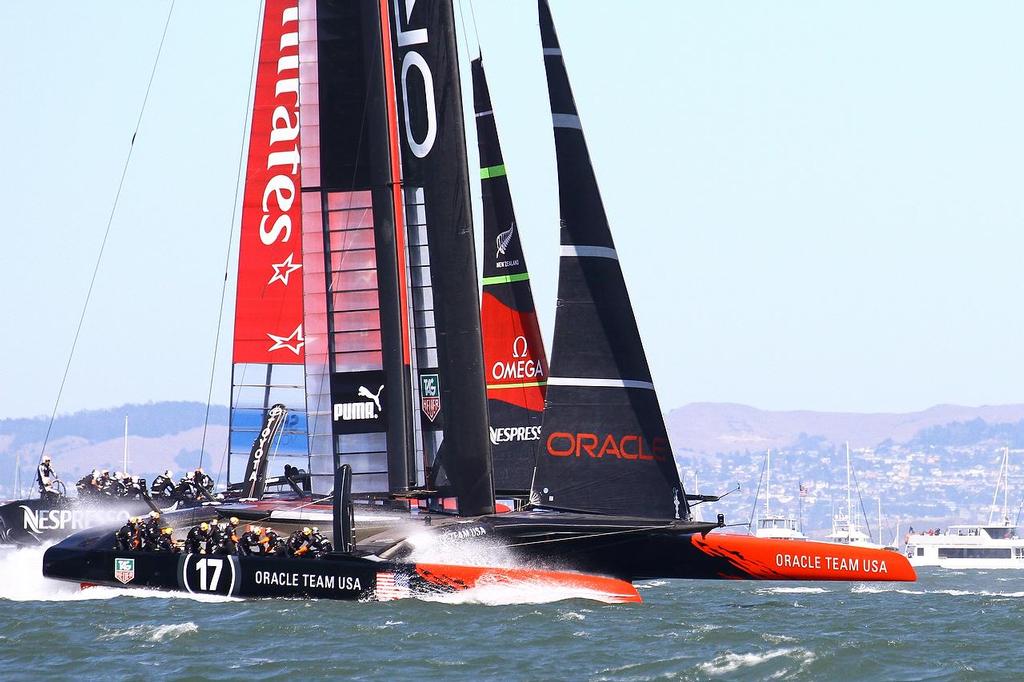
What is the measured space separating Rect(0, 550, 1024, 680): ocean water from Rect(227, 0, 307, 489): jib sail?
7.17m

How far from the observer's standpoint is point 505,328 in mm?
30953

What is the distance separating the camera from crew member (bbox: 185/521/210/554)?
22.6 metres

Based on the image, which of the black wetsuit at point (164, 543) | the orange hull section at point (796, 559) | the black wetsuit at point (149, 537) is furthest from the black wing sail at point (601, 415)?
the black wetsuit at point (149, 537)

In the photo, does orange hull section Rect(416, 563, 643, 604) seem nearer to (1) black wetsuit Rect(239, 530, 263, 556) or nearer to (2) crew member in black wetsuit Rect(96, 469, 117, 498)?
(1) black wetsuit Rect(239, 530, 263, 556)

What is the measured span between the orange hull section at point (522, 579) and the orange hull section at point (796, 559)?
1463 mm

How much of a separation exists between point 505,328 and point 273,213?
4.89 meters

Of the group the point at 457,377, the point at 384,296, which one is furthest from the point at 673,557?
the point at 384,296

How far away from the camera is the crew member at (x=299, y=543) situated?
72.4ft

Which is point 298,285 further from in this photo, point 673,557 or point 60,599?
point 673,557

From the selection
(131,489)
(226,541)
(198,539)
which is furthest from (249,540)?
(131,489)

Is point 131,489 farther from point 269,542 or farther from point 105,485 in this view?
point 269,542

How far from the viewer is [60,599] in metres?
24.5

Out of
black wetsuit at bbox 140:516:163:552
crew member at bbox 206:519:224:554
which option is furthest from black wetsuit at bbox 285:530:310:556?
black wetsuit at bbox 140:516:163:552

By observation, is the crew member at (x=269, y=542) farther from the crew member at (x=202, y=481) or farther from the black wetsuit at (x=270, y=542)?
the crew member at (x=202, y=481)
